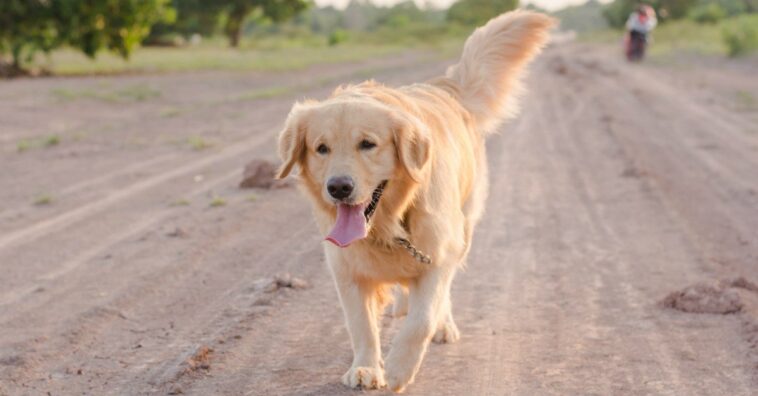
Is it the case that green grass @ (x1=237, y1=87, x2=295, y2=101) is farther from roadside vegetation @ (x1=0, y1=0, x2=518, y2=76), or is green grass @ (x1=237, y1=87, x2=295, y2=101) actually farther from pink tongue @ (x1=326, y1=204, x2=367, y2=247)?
pink tongue @ (x1=326, y1=204, x2=367, y2=247)

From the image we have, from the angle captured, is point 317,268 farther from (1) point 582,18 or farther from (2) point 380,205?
(1) point 582,18

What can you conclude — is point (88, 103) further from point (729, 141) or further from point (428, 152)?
point (428, 152)

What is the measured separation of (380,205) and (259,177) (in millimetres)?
6251

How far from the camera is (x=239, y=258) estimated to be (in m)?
8.06

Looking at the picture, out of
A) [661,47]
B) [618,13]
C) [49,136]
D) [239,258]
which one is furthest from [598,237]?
[618,13]

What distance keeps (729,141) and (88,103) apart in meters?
11.8

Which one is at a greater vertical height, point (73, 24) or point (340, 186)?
point (340, 186)

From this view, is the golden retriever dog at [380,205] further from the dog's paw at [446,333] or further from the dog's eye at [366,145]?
the dog's paw at [446,333]

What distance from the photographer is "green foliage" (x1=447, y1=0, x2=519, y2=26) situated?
74062 millimetres

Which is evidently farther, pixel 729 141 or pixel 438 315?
pixel 729 141

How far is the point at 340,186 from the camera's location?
15.7 feet

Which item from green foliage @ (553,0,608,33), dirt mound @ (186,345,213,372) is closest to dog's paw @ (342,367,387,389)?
dirt mound @ (186,345,213,372)

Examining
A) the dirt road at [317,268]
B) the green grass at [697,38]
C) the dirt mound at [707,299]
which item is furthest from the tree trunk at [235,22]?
the dirt mound at [707,299]

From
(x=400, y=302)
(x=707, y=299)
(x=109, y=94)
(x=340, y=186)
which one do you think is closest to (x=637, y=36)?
(x=109, y=94)
